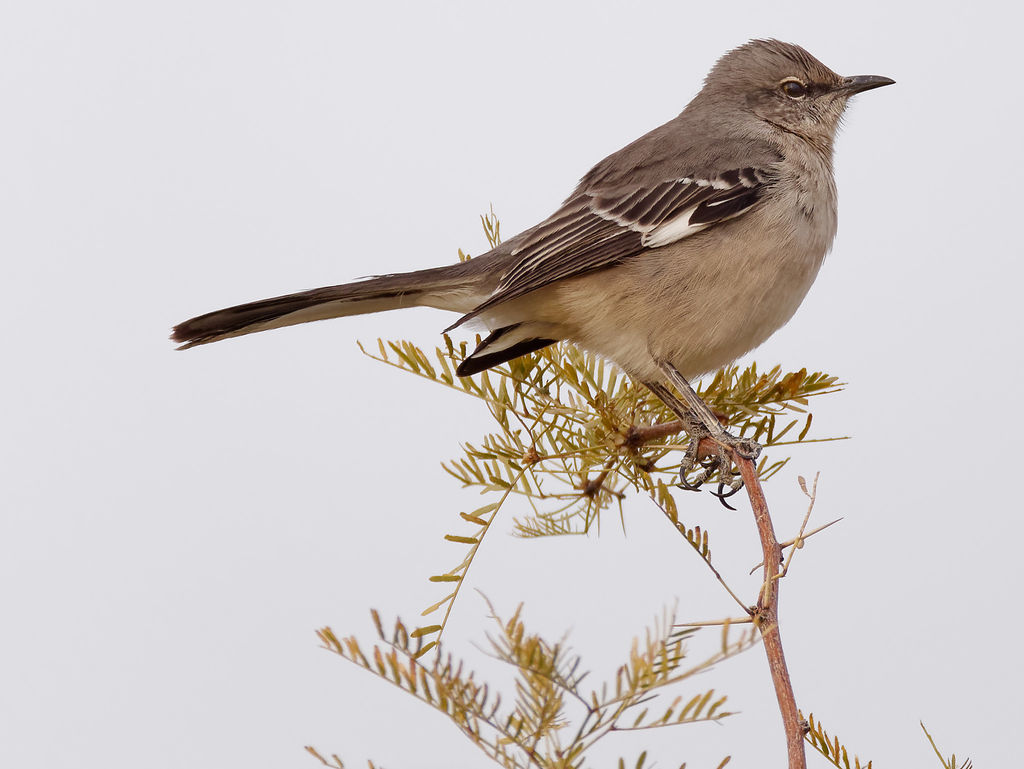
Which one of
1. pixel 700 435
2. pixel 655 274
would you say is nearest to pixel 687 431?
pixel 700 435

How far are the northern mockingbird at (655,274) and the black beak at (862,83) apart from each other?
1.39 ft

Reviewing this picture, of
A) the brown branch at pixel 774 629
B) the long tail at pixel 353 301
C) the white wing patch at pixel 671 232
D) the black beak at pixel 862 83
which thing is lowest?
the brown branch at pixel 774 629

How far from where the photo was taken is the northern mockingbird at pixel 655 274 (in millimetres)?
3031

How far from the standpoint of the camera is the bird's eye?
366cm

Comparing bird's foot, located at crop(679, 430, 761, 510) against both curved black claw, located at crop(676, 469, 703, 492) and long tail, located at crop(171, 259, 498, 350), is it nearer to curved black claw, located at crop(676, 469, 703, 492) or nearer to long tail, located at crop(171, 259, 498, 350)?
curved black claw, located at crop(676, 469, 703, 492)

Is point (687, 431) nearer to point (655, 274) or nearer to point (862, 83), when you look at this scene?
point (655, 274)

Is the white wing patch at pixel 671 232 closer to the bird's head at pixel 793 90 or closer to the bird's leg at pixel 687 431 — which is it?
the bird's leg at pixel 687 431

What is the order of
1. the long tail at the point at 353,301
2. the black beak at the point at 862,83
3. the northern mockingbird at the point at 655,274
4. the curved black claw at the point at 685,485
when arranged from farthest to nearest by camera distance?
1. the black beak at the point at 862,83
2. the northern mockingbird at the point at 655,274
3. the long tail at the point at 353,301
4. the curved black claw at the point at 685,485

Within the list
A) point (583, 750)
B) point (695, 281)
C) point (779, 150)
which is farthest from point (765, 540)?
point (779, 150)

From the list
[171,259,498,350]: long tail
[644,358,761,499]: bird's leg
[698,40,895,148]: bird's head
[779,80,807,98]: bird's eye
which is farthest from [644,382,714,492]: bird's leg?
[779,80,807,98]: bird's eye

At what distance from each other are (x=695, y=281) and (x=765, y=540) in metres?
1.40

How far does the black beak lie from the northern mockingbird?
16.7 inches

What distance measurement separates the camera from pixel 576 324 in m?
3.16

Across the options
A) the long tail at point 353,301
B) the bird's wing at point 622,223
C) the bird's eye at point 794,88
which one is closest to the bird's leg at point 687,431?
the bird's wing at point 622,223
